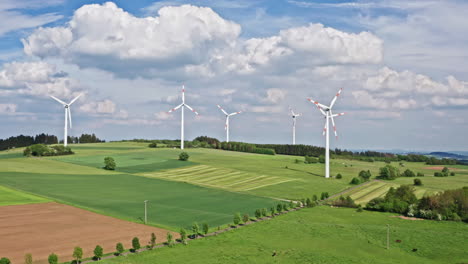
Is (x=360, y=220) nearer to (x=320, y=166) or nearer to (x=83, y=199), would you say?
(x=83, y=199)

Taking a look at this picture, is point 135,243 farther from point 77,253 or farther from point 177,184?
point 177,184

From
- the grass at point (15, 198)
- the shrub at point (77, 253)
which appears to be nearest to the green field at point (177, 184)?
the grass at point (15, 198)

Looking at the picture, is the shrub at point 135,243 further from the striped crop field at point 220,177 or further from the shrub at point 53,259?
the striped crop field at point 220,177

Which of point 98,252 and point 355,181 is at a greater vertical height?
point 355,181

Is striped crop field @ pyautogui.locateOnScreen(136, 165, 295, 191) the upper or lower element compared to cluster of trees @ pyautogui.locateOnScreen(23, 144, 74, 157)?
lower

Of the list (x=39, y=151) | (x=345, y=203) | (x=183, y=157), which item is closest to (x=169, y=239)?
(x=345, y=203)

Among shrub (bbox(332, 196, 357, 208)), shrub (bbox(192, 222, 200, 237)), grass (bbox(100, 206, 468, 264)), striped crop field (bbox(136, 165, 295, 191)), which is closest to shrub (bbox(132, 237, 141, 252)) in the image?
grass (bbox(100, 206, 468, 264))

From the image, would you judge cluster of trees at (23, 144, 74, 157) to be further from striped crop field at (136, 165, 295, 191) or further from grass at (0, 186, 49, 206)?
grass at (0, 186, 49, 206)
